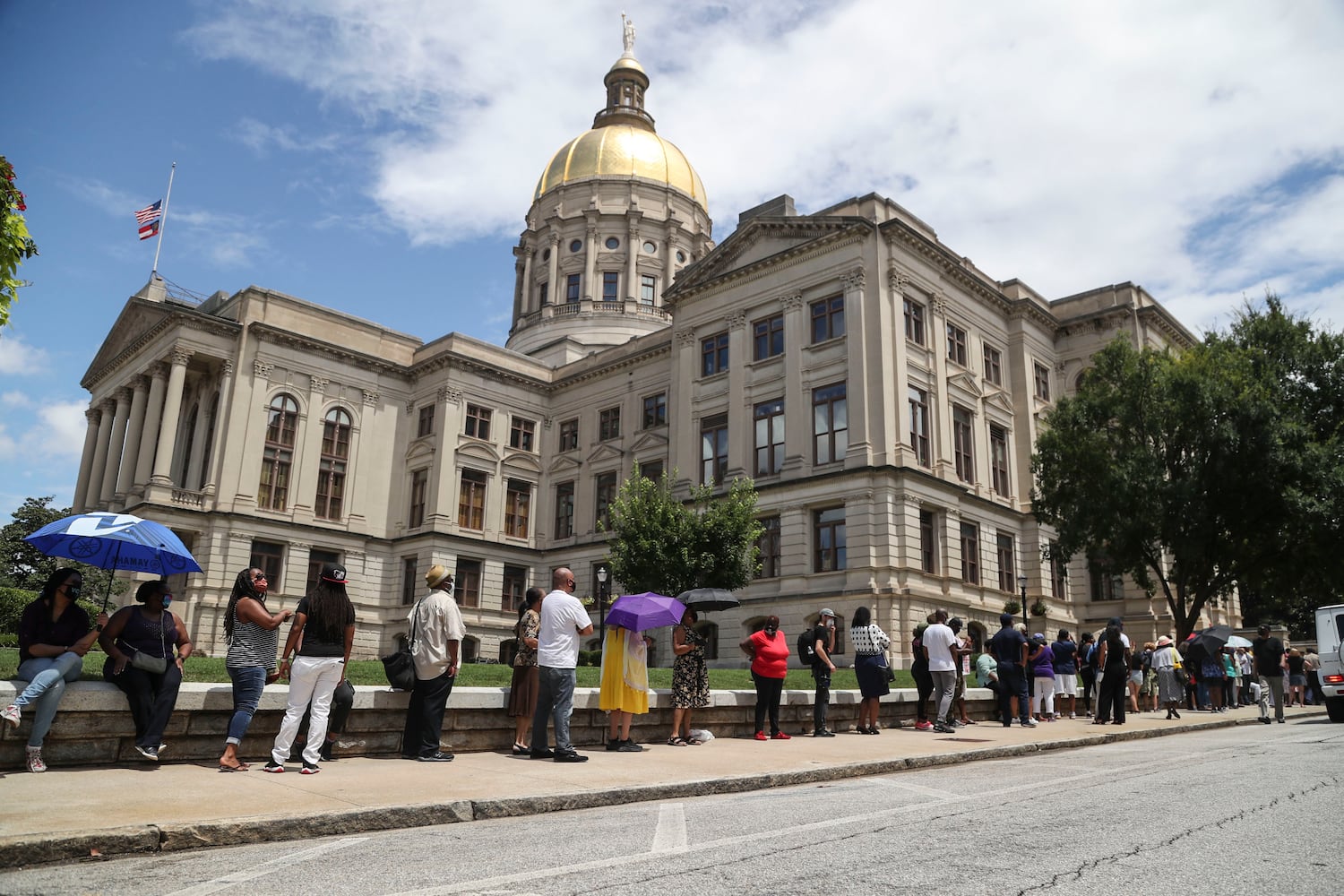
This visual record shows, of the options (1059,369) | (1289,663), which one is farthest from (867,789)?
(1059,369)

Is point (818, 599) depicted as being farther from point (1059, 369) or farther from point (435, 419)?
point (435, 419)

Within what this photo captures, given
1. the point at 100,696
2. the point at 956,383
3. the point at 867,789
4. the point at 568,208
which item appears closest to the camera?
the point at 100,696

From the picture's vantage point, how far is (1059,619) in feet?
131

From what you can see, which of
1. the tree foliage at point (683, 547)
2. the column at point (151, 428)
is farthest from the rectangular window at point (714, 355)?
the column at point (151, 428)

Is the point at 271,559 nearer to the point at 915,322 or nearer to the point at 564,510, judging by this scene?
the point at 564,510

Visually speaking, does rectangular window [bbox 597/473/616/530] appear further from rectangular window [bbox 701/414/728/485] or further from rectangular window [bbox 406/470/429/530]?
rectangular window [bbox 406/470/429/530]

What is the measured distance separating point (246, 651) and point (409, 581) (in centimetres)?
3922

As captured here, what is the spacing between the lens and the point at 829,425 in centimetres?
3666

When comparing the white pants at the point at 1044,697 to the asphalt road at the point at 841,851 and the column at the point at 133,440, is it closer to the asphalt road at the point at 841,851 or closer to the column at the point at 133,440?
the asphalt road at the point at 841,851

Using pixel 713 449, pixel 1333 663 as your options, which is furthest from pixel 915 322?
pixel 1333 663

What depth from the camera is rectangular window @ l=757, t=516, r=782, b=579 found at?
3675 centimetres

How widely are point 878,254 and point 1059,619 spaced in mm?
17144

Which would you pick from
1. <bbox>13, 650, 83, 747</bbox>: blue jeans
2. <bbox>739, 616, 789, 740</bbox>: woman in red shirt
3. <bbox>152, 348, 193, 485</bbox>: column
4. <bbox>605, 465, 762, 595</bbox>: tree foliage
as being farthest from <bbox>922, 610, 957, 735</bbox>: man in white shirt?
<bbox>152, 348, 193, 485</bbox>: column

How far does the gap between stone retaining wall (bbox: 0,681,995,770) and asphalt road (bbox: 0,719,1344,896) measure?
3.27 metres
